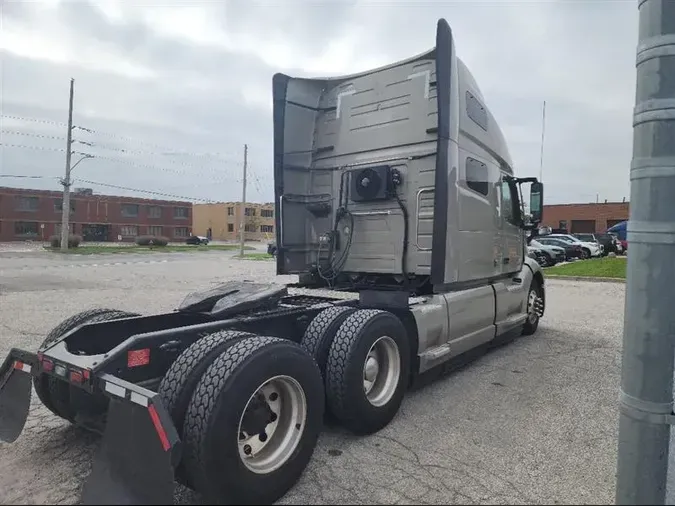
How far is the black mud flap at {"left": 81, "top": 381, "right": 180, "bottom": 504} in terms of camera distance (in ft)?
7.55

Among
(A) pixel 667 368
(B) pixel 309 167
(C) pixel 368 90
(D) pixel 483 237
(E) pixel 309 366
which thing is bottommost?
(E) pixel 309 366

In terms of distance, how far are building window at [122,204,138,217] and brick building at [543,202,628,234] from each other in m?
56.2

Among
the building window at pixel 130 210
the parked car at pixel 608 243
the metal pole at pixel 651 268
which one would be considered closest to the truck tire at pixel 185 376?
the metal pole at pixel 651 268

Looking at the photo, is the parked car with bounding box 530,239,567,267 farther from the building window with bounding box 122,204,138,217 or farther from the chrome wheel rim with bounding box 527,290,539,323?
the building window with bounding box 122,204,138,217

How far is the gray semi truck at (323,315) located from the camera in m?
2.58

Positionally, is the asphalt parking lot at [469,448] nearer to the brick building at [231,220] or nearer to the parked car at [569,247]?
the parked car at [569,247]

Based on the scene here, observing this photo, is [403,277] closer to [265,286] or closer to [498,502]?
[265,286]

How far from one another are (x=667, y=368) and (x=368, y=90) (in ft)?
14.7

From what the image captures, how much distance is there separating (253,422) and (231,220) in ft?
305

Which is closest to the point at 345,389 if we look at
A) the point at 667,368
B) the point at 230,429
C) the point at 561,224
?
the point at 230,429

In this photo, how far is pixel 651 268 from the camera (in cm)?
225

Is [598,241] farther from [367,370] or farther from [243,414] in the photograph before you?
[243,414]

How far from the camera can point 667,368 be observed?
2.24 m

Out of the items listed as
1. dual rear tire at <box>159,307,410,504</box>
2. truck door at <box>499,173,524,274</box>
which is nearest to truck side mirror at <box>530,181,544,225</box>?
truck door at <box>499,173,524,274</box>
